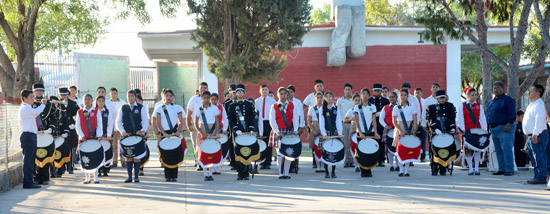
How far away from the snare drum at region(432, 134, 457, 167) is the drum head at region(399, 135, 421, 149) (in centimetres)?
33

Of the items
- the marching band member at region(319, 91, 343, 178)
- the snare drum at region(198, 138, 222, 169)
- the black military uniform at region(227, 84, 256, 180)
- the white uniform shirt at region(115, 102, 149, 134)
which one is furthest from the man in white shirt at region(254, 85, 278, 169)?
the white uniform shirt at region(115, 102, 149, 134)

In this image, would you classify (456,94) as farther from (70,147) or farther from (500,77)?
(500,77)

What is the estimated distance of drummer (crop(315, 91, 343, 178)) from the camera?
42.8 ft

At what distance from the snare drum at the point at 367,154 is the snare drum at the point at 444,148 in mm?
1179

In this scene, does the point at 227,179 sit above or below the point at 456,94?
below

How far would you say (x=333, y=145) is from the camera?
12.8m

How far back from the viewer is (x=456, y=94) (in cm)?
2548

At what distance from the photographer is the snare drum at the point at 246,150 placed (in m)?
12.7

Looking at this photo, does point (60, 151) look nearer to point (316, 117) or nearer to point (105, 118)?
point (105, 118)

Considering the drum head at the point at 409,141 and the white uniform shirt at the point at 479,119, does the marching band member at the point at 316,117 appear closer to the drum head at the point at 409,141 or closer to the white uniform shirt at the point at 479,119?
the drum head at the point at 409,141

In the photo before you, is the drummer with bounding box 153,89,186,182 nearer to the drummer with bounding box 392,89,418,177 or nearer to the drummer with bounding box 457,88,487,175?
the drummer with bounding box 392,89,418,177

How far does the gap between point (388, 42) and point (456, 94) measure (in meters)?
3.29

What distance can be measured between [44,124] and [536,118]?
357 inches

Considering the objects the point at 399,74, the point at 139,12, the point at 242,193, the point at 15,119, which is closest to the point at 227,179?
the point at 242,193
